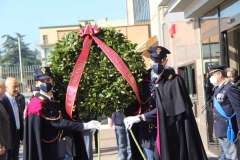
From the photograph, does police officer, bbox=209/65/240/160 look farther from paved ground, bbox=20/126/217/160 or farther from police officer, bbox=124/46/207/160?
paved ground, bbox=20/126/217/160

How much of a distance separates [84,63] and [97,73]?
0.71ft

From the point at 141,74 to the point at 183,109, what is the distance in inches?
30.8

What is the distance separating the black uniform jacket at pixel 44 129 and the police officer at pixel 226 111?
262 centimetres

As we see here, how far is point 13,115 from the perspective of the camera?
10.2 meters

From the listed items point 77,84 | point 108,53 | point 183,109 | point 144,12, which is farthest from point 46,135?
point 144,12

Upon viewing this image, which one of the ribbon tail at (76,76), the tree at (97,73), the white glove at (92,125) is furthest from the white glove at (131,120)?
the ribbon tail at (76,76)

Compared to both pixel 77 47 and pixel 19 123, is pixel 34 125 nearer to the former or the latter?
pixel 77 47

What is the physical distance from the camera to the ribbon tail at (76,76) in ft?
24.7

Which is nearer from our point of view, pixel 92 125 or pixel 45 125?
pixel 92 125

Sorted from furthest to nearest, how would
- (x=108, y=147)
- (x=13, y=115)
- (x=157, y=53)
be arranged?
(x=108, y=147), (x=13, y=115), (x=157, y=53)

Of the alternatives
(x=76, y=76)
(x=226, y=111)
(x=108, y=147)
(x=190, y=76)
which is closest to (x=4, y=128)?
(x=76, y=76)

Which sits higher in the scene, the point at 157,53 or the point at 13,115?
the point at 157,53

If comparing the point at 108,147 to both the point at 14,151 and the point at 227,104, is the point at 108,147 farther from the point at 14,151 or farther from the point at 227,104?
the point at 227,104

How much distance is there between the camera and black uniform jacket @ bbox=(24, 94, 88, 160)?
7.50 m
